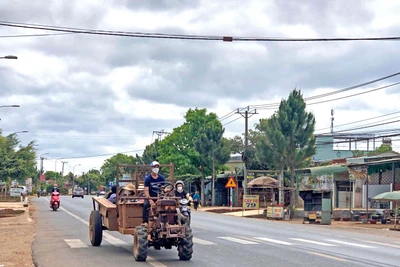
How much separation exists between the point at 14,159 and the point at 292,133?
86.4 ft

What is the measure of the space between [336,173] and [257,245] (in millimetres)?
32424

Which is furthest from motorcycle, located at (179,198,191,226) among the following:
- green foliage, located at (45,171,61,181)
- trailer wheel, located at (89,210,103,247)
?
green foliage, located at (45,171,61,181)

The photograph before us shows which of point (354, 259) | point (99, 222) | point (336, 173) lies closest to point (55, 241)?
point (99, 222)

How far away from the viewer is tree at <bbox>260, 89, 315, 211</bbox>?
40.8 m

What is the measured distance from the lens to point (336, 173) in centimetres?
4916

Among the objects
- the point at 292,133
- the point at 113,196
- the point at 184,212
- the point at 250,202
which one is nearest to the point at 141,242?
the point at 184,212

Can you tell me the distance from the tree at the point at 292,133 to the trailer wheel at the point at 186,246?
2748 centimetres

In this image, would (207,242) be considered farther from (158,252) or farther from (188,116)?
(188,116)

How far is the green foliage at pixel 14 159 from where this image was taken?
53.7 metres

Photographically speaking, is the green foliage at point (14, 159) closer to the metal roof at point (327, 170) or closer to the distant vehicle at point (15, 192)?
the distant vehicle at point (15, 192)

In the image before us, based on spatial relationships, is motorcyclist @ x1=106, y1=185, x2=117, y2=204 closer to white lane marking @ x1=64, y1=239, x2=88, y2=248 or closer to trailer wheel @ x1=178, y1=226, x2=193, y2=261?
white lane marking @ x1=64, y1=239, x2=88, y2=248

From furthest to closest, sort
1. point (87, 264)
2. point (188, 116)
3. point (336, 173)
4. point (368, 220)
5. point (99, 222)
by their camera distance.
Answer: point (188, 116) < point (336, 173) < point (368, 220) < point (99, 222) < point (87, 264)

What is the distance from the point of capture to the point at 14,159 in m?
55.2

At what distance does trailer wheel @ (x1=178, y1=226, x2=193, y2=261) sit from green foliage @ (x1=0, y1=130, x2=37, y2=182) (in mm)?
41374
